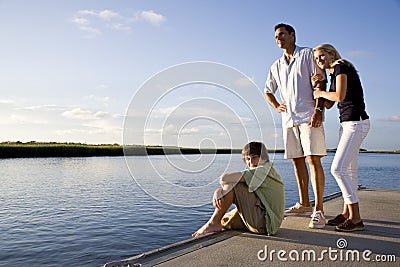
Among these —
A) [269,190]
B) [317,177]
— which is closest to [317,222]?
[317,177]

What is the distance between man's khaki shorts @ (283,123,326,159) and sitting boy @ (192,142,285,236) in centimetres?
65

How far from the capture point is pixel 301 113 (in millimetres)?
4066

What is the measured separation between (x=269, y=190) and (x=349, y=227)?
30.6 inches

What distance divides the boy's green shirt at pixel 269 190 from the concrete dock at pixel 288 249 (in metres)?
0.13

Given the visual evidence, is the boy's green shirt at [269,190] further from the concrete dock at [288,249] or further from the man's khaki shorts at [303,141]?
the man's khaki shorts at [303,141]

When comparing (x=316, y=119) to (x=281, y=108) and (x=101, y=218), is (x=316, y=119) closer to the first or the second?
(x=281, y=108)

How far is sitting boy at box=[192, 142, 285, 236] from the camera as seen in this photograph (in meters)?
3.31

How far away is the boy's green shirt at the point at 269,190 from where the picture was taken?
3322 millimetres

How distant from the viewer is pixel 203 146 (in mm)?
3984

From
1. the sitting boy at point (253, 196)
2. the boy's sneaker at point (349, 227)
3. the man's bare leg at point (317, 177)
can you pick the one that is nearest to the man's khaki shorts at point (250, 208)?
the sitting boy at point (253, 196)

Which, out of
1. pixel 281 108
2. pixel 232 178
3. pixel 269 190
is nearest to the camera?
pixel 232 178

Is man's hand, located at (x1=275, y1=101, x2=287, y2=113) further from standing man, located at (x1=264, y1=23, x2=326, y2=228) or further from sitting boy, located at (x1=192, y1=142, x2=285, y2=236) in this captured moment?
sitting boy, located at (x1=192, y1=142, x2=285, y2=236)

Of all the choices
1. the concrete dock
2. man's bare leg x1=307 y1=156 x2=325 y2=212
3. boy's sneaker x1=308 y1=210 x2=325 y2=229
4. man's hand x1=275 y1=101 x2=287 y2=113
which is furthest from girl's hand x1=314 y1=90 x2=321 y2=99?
the concrete dock

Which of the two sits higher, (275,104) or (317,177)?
(275,104)
